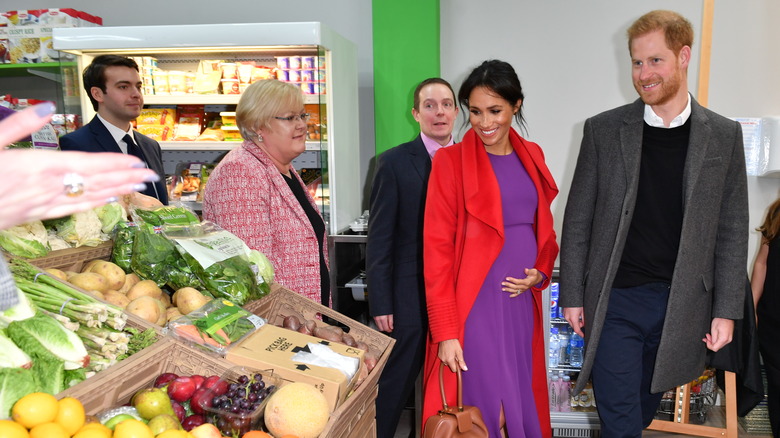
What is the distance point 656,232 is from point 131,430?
77.8 inches

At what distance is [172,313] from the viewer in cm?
185

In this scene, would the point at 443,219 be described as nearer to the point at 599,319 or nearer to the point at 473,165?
the point at 473,165

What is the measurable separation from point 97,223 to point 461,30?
10.2 feet

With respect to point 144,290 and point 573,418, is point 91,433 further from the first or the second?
point 573,418

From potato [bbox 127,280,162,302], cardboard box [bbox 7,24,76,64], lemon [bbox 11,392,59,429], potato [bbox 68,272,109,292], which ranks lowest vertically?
lemon [bbox 11,392,59,429]

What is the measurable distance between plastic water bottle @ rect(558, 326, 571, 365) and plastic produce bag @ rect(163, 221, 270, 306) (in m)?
2.21

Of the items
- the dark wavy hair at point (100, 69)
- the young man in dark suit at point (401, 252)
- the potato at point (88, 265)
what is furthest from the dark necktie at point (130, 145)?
the potato at point (88, 265)

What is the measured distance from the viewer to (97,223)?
197cm

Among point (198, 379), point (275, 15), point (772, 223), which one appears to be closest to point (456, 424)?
point (198, 379)

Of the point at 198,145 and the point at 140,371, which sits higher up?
the point at 198,145

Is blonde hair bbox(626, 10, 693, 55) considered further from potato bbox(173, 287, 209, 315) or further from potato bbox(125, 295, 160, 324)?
potato bbox(125, 295, 160, 324)

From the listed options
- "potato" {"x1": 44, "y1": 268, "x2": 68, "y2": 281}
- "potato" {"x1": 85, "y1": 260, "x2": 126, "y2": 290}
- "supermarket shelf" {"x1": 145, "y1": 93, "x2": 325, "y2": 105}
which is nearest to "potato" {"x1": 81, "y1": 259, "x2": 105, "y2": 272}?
"potato" {"x1": 85, "y1": 260, "x2": 126, "y2": 290}

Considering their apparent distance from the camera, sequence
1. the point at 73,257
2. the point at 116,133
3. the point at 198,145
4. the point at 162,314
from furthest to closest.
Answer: the point at 198,145 < the point at 116,133 < the point at 73,257 < the point at 162,314

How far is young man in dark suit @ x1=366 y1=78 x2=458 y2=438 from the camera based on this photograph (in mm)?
2887
